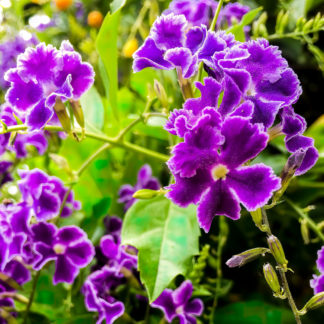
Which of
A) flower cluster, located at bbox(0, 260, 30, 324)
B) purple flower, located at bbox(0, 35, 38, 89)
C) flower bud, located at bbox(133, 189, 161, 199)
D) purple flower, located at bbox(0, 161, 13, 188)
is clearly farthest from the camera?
purple flower, located at bbox(0, 35, 38, 89)

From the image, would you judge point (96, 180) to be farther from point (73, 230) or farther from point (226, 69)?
point (226, 69)

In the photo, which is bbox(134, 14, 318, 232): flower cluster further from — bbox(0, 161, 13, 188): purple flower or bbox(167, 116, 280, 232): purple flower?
bbox(0, 161, 13, 188): purple flower

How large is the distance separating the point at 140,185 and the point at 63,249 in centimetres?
14

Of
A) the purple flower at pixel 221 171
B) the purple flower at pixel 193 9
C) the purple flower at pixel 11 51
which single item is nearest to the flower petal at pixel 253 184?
the purple flower at pixel 221 171

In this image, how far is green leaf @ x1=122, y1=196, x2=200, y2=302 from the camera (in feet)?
1.54

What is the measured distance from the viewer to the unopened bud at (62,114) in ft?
1.51

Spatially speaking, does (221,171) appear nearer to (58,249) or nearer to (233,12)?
(58,249)

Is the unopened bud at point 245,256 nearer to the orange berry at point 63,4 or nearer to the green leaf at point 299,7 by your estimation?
the green leaf at point 299,7

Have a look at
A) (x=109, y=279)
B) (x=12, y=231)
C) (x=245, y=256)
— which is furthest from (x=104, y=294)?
(x=245, y=256)

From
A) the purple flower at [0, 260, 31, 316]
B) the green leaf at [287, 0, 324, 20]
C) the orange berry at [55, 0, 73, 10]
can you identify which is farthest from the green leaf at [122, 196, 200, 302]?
the orange berry at [55, 0, 73, 10]

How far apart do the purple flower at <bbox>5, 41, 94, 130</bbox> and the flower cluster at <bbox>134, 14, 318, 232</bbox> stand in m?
0.06

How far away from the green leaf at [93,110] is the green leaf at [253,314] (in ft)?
0.92

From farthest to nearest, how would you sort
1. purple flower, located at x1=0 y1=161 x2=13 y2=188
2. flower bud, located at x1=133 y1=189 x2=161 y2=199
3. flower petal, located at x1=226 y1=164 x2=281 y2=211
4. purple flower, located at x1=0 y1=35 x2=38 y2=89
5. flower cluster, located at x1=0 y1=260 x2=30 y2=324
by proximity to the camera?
purple flower, located at x1=0 y1=35 x2=38 y2=89
purple flower, located at x1=0 y1=161 x2=13 y2=188
flower cluster, located at x1=0 y1=260 x2=30 y2=324
flower bud, located at x1=133 y1=189 x2=161 y2=199
flower petal, located at x1=226 y1=164 x2=281 y2=211

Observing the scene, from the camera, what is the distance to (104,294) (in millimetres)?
554
